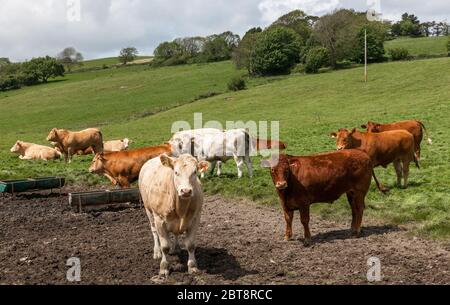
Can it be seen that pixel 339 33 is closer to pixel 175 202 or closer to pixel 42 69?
pixel 42 69

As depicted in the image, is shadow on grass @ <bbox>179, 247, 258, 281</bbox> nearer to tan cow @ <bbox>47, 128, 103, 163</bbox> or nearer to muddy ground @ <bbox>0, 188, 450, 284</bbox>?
muddy ground @ <bbox>0, 188, 450, 284</bbox>

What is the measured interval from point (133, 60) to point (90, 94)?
43.5 meters

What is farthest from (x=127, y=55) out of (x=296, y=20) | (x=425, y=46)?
(x=425, y=46)

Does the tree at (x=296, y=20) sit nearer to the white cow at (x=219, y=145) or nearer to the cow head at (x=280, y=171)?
the white cow at (x=219, y=145)

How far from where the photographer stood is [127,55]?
4464 inches

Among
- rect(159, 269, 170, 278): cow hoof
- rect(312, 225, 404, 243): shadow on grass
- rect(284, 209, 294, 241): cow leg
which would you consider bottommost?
rect(312, 225, 404, 243): shadow on grass

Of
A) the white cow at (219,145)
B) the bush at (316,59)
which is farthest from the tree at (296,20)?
the white cow at (219,145)

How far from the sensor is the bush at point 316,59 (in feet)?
212

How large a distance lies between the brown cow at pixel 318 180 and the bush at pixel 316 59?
56.4 m

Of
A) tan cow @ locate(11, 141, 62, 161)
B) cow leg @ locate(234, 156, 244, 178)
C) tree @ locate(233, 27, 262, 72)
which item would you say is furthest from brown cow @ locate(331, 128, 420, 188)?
tree @ locate(233, 27, 262, 72)

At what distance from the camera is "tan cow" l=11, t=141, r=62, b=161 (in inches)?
1031

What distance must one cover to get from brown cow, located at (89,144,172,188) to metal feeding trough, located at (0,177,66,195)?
4.94 ft

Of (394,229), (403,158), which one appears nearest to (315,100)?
(403,158)

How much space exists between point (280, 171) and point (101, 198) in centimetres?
551
